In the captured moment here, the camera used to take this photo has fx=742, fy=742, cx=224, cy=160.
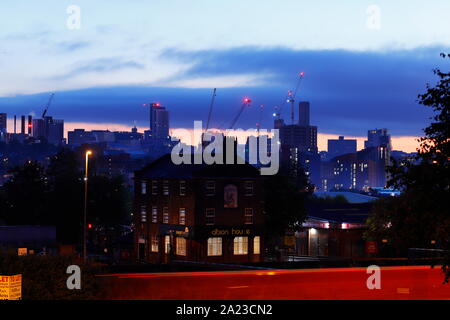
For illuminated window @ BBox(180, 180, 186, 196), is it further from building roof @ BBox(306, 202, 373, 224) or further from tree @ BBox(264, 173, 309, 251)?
building roof @ BBox(306, 202, 373, 224)

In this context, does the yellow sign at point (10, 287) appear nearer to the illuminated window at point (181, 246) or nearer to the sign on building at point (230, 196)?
the illuminated window at point (181, 246)

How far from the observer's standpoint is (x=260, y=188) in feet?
276

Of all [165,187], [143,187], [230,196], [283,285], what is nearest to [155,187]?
[165,187]

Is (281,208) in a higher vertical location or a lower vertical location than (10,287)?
higher

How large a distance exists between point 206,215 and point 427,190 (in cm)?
5666

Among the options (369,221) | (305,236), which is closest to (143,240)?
(305,236)

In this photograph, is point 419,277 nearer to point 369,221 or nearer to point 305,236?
point 369,221

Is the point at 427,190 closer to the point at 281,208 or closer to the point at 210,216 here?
the point at 210,216

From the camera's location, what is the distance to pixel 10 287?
24.9m

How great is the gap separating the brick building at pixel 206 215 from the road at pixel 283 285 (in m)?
35.2

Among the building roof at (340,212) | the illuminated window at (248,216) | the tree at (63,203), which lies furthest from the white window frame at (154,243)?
the tree at (63,203)

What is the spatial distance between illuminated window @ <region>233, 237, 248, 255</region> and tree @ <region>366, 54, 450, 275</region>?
5536 cm

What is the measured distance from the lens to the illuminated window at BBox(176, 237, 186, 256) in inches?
3199
